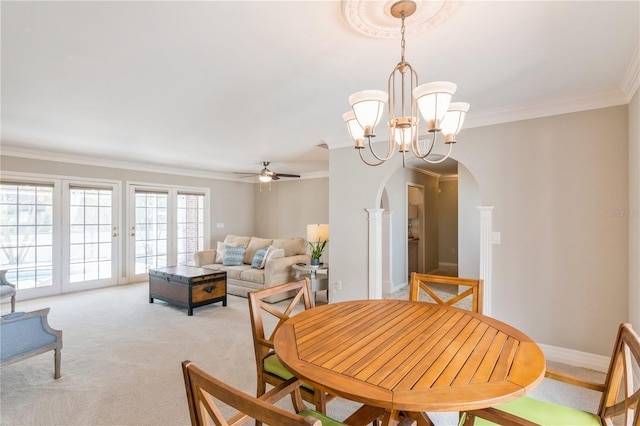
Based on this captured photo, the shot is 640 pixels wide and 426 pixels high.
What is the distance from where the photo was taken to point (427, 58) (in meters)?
2.07

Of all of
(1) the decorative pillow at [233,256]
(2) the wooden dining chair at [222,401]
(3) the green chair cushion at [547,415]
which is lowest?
(3) the green chair cushion at [547,415]

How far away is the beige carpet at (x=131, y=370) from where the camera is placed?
2.16 metres

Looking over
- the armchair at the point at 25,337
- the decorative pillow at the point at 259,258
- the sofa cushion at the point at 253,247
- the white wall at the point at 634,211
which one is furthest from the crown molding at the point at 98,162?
the white wall at the point at 634,211

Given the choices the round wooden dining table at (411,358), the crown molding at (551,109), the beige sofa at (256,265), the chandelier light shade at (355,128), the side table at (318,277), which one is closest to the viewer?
the round wooden dining table at (411,358)

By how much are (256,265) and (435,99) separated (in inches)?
179

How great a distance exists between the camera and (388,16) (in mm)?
1585

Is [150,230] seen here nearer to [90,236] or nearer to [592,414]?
[90,236]

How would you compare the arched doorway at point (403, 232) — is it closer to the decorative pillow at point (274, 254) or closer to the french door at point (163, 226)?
the decorative pillow at point (274, 254)

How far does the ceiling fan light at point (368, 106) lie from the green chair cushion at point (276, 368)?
1378 mm

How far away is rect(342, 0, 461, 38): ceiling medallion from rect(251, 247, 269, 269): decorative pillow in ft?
14.1

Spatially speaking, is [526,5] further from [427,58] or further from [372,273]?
[372,273]

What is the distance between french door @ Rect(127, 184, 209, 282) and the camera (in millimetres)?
6250

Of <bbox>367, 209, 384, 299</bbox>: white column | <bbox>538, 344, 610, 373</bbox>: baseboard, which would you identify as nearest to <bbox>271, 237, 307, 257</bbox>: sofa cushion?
<bbox>367, 209, 384, 299</bbox>: white column

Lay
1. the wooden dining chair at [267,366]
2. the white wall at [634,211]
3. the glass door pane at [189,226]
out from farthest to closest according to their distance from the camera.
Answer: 1. the glass door pane at [189,226]
2. the white wall at [634,211]
3. the wooden dining chair at [267,366]
